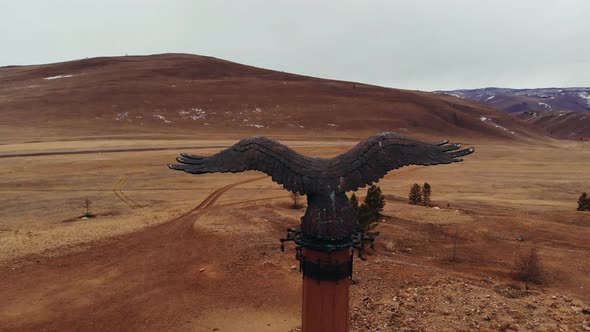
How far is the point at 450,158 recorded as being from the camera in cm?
558

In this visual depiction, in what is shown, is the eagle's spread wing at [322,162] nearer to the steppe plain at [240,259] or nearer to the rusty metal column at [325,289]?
the rusty metal column at [325,289]

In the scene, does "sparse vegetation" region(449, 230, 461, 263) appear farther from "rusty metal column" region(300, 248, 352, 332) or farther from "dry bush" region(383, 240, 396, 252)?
"rusty metal column" region(300, 248, 352, 332)

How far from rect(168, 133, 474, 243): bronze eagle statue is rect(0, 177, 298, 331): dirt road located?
5.18m

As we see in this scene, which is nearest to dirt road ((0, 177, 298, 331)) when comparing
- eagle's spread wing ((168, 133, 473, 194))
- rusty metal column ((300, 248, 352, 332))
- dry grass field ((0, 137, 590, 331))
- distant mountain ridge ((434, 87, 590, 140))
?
dry grass field ((0, 137, 590, 331))

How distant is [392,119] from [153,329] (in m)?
55.5

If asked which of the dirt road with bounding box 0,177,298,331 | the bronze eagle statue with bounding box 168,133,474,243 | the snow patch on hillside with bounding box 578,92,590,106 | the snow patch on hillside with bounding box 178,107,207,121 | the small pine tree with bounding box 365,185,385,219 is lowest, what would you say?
the dirt road with bounding box 0,177,298,331

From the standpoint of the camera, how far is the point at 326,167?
196 inches

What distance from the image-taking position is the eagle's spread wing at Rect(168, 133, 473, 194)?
15.9 ft

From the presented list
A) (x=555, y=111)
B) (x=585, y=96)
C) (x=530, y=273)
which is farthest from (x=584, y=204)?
(x=585, y=96)

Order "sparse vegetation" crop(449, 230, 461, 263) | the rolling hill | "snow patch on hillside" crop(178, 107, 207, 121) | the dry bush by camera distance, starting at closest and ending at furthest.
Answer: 1. "sparse vegetation" crop(449, 230, 461, 263)
2. the dry bush
3. the rolling hill
4. "snow patch on hillside" crop(178, 107, 207, 121)

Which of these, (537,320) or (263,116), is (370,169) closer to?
(537,320)

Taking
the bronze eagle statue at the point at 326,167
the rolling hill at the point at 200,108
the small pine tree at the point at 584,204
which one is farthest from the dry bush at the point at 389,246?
the rolling hill at the point at 200,108

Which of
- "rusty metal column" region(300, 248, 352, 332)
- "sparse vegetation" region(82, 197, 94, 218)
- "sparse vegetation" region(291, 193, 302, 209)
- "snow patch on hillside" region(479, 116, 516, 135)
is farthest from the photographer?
"snow patch on hillside" region(479, 116, 516, 135)

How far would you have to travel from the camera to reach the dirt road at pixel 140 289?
907cm
